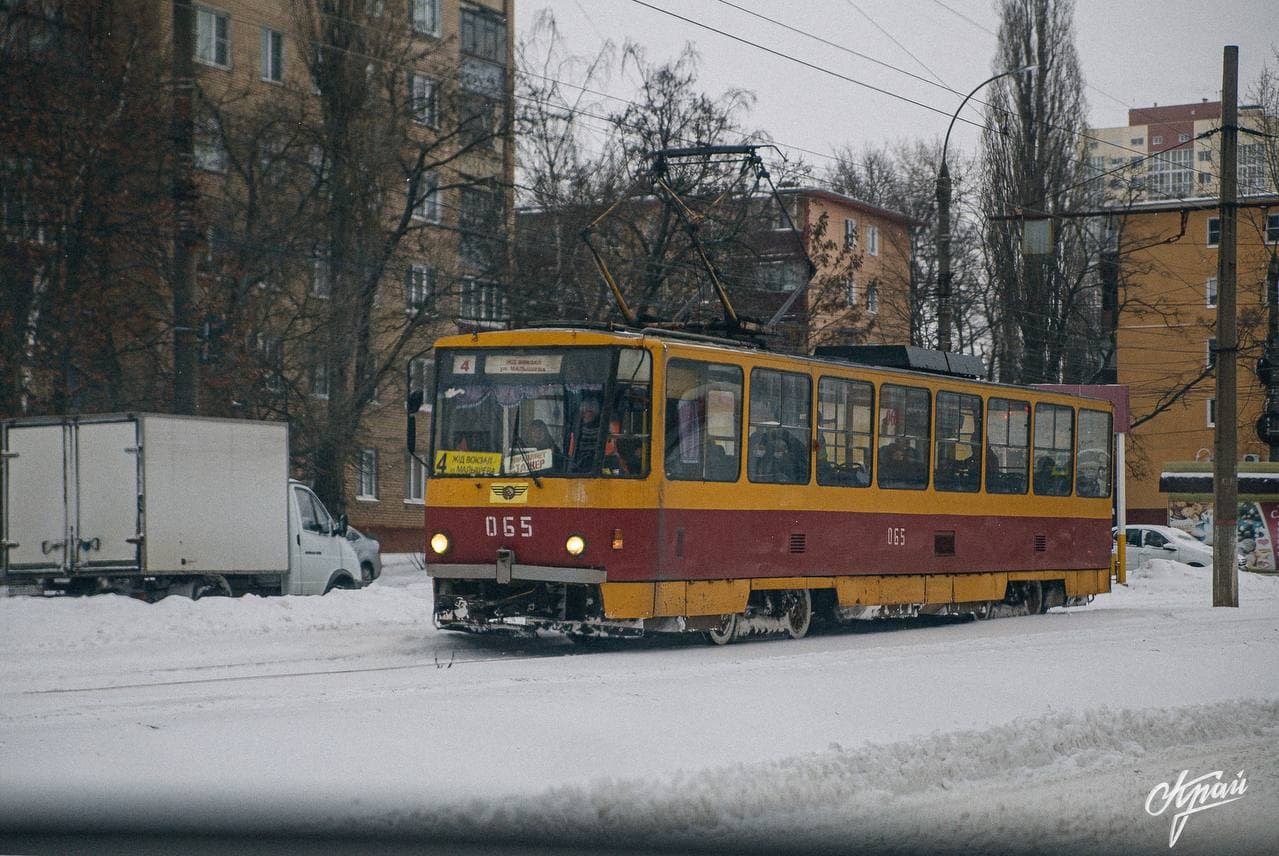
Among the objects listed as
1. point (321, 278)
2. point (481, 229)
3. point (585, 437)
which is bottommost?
point (585, 437)

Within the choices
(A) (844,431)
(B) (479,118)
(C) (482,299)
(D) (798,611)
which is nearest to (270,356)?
(C) (482,299)

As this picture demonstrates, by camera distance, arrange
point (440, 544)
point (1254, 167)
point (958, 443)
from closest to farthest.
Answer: point (440, 544) → point (958, 443) → point (1254, 167)

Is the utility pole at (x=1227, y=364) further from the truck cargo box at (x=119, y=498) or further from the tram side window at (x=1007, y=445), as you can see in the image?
the truck cargo box at (x=119, y=498)

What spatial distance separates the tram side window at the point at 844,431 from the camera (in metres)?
19.4

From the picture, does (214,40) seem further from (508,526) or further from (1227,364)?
(508,526)

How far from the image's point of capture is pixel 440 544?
1712cm

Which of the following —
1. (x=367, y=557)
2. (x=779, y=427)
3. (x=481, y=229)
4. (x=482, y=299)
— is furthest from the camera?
(x=481, y=229)

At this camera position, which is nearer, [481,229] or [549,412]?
[549,412]

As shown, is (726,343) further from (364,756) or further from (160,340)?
(160,340)

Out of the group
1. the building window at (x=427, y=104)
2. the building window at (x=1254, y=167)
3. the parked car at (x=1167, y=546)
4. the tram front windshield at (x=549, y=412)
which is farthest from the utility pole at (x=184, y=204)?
the building window at (x=1254, y=167)

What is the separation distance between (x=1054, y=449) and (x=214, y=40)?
2677 cm

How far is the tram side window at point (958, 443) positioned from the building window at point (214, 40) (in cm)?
2650

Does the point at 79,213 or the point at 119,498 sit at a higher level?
the point at 79,213

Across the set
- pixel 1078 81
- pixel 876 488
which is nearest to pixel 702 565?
pixel 876 488
